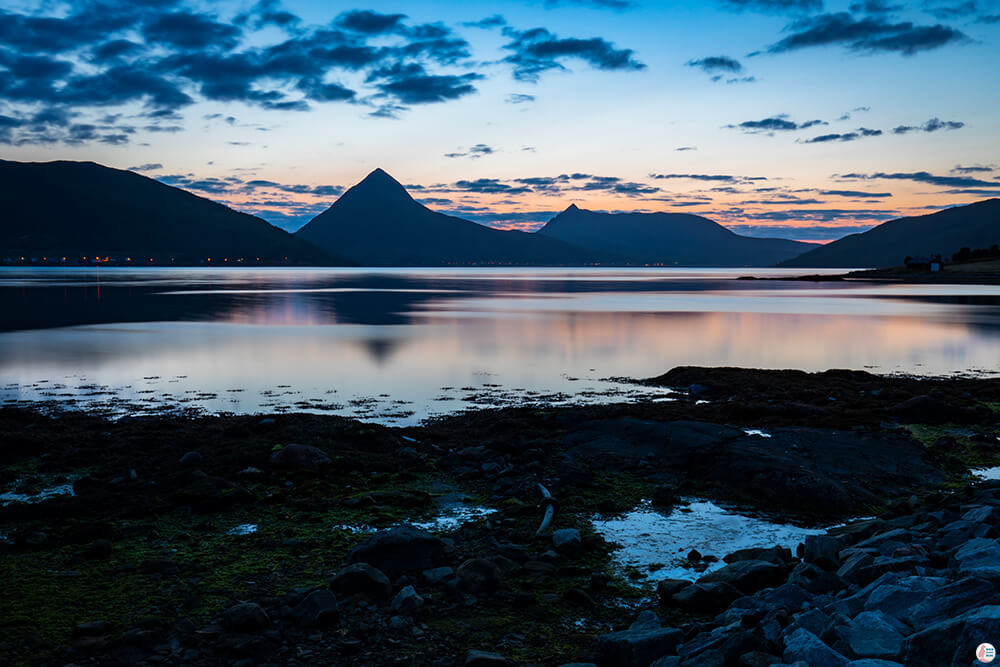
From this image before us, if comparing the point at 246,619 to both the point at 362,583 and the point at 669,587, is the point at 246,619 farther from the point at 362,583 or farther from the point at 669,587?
the point at 669,587

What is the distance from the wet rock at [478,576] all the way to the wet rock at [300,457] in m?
5.92

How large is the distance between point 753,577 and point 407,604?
14.1 ft

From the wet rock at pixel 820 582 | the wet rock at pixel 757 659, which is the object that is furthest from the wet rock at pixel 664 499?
the wet rock at pixel 757 659

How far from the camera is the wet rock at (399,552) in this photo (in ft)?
30.1

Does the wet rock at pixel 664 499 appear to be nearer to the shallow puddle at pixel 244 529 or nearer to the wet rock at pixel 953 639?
Answer: the wet rock at pixel 953 639

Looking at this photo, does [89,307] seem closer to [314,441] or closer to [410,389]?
[410,389]

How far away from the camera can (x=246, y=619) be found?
7.65 m

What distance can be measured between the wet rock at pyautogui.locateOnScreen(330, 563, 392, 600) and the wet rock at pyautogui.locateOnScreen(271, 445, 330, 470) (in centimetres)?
561

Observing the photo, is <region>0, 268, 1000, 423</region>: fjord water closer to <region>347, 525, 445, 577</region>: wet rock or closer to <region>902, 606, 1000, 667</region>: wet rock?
<region>347, 525, 445, 577</region>: wet rock

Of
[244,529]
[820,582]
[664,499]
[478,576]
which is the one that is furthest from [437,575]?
[664,499]

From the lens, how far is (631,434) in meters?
16.2

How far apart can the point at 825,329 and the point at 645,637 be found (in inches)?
1955

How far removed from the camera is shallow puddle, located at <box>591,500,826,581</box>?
32.5 ft

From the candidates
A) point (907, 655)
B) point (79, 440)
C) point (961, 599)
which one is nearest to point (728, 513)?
point (961, 599)
